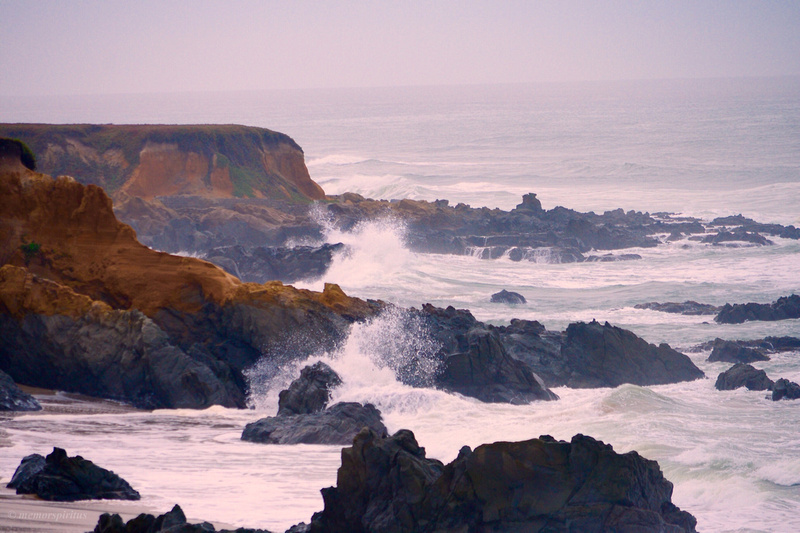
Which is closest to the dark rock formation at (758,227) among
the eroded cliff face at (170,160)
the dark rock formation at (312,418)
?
the eroded cliff face at (170,160)

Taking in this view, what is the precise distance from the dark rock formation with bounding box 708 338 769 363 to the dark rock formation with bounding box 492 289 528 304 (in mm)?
8799

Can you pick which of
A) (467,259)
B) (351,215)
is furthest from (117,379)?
(351,215)

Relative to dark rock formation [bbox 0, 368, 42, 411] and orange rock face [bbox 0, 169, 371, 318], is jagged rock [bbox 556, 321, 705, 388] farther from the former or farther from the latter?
dark rock formation [bbox 0, 368, 42, 411]

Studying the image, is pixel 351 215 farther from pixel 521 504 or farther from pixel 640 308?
pixel 521 504

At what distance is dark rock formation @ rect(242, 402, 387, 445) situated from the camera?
13750 mm

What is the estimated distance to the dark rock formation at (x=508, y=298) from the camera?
29531 millimetres

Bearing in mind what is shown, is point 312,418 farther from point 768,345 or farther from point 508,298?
point 508,298

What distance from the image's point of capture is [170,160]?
48844mm

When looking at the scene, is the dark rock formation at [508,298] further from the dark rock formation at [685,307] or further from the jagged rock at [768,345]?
the jagged rock at [768,345]

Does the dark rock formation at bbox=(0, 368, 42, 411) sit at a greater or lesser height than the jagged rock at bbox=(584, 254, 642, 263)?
lesser

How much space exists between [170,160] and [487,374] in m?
35.1

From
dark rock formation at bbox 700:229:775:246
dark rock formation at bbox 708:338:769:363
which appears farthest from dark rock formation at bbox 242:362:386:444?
dark rock formation at bbox 700:229:775:246

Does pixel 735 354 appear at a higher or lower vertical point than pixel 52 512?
lower

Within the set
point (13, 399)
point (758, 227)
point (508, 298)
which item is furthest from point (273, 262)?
point (758, 227)
